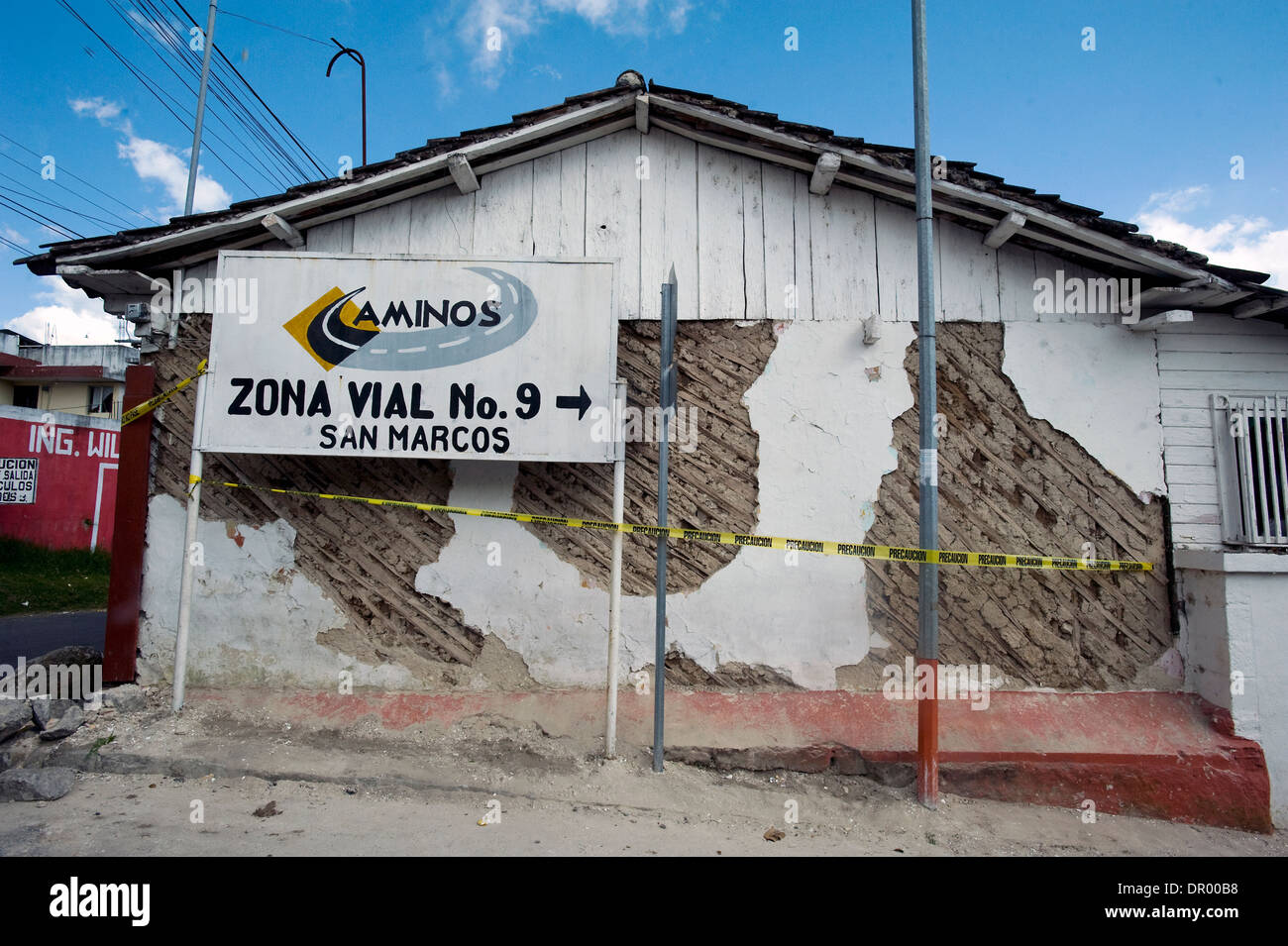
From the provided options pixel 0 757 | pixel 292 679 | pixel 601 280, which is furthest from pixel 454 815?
pixel 601 280

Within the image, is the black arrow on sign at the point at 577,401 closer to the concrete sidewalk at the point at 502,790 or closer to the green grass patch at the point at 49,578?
the concrete sidewalk at the point at 502,790

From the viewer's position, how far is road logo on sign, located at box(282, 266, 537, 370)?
5.43m

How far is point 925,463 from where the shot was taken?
15.6 feet

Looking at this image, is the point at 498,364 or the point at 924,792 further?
the point at 498,364

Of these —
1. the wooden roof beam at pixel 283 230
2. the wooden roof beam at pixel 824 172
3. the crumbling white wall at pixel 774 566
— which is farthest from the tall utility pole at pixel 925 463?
the wooden roof beam at pixel 283 230

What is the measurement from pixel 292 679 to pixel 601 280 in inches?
161

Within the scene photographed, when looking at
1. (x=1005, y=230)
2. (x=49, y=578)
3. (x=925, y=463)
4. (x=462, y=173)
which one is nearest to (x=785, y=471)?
(x=925, y=463)

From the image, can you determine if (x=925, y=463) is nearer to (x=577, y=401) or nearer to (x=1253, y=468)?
(x=577, y=401)

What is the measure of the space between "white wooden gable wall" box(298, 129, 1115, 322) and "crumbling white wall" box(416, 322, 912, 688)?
43 centimetres

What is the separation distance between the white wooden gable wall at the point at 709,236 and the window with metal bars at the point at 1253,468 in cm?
129

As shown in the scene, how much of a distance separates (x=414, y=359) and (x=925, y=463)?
386cm

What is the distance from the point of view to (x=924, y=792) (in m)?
4.77

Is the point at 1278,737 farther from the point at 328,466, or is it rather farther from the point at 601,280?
the point at 328,466

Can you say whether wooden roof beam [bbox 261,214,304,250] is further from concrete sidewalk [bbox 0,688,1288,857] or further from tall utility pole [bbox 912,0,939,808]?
tall utility pole [bbox 912,0,939,808]
